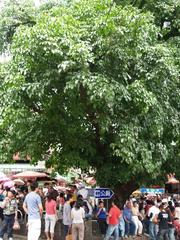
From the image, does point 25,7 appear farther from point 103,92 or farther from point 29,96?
point 103,92

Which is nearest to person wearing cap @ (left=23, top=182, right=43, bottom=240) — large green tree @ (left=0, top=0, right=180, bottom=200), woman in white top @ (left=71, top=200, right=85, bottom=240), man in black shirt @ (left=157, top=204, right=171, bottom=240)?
large green tree @ (left=0, top=0, right=180, bottom=200)

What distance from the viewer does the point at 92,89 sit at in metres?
11.4

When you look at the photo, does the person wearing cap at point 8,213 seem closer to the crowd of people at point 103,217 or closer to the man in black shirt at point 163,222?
the crowd of people at point 103,217

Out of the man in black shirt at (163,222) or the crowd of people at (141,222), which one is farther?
the man in black shirt at (163,222)

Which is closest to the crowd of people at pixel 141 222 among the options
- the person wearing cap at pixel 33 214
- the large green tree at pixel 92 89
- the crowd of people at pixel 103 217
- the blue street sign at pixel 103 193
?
the crowd of people at pixel 103 217

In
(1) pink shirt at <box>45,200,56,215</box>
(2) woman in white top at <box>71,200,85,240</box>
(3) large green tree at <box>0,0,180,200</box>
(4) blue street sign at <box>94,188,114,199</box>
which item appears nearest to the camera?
(3) large green tree at <box>0,0,180,200</box>

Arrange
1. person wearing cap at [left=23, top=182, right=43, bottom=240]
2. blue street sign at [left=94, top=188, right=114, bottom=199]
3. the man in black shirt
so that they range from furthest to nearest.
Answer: the man in black shirt, blue street sign at [left=94, top=188, right=114, bottom=199], person wearing cap at [left=23, top=182, right=43, bottom=240]

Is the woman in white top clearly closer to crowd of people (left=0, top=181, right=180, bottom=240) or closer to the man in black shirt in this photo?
crowd of people (left=0, top=181, right=180, bottom=240)

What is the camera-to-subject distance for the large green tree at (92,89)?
1152 cm

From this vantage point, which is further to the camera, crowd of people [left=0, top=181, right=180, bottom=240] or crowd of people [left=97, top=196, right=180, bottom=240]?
crowd of people [left=97, top=196, right=180, bottom=240]

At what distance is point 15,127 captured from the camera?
42.1 ft

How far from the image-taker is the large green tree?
1152 centimetres

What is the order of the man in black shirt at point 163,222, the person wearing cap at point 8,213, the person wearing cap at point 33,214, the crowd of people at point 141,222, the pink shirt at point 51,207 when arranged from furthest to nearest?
1. the man in black shirt at point 163,222
2. the crowd of people at point 141,222
3. the pink shirt at point 51,207
4. the person wearing cap at point 8,213
5. the person wearing cap at point 33,214

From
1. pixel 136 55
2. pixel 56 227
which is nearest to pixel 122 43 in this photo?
pixel 136 55
